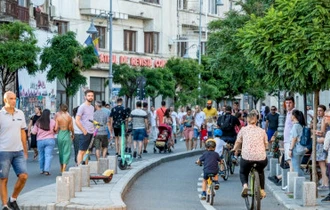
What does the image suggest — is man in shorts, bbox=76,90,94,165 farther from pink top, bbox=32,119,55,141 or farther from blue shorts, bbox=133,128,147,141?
blue shorts, bbox=133,128,147,141

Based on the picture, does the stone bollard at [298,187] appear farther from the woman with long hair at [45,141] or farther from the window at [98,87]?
the window at [98,87]

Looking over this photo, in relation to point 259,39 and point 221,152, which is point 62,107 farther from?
point 259,39

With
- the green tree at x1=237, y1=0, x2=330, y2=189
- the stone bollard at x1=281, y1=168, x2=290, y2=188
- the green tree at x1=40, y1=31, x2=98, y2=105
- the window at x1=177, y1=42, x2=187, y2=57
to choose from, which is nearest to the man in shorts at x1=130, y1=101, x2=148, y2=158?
the stone bollard at x1=281, y1=168, x2=290, y2=188

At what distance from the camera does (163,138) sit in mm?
40250

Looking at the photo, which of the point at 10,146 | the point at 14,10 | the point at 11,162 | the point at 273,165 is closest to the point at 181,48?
the point at 14,10

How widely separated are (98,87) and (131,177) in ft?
136

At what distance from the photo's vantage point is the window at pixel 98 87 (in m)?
65.6

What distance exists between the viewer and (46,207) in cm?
1708

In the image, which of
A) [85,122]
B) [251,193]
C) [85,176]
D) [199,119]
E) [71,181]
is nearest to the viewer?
[71,181]

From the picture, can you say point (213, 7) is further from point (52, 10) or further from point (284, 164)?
point (284, 164)

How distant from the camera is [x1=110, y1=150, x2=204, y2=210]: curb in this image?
18242mm

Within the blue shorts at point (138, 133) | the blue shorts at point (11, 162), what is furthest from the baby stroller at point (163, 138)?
the blue shorts at point (11, 162)

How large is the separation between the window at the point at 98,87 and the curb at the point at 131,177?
2427cm

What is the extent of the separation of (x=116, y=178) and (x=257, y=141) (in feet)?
20.3
